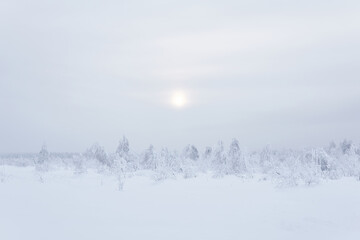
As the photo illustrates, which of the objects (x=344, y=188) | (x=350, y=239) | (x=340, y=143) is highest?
(x=340, y=143)

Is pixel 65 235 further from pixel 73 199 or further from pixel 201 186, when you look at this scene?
pixel 201 186

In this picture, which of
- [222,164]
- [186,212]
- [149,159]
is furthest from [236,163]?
[186,212]

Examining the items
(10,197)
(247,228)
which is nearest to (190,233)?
(247,228)

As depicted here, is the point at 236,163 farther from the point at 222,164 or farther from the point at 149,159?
the point at 149,159

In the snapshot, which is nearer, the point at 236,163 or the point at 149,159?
the point at 236,163

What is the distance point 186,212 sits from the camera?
54.6 ft

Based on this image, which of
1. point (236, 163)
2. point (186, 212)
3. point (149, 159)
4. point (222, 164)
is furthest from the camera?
point (149, 159)

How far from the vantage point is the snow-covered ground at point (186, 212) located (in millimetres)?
13906

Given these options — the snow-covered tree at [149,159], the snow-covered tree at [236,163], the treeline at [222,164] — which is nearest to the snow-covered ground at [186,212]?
the treeline at [222,164]

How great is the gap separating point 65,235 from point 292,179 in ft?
35.0

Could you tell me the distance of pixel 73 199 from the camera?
739 inches

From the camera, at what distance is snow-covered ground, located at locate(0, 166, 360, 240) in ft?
45.6

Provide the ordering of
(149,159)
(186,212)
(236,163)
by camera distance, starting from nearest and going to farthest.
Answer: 1. (186,212)
2. (236,163)
3. (149,159)

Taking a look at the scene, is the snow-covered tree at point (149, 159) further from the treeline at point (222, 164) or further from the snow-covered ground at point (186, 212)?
the snow-covered ground at point (186, 212)
